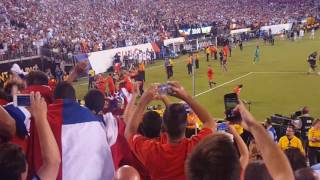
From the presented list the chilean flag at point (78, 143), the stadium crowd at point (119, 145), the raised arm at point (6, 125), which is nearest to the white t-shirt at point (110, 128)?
the stadium crowd at point (119, 145)

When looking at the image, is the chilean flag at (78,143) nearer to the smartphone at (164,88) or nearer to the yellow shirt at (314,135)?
the smartphone at (164,88)

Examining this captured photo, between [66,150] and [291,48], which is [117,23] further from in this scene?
[66,150]

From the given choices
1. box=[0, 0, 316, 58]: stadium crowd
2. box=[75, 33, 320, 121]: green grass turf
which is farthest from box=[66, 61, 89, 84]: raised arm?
box=[0, 0, 316, 58]: stadium crowd

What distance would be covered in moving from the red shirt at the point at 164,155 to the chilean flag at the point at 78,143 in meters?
0.39

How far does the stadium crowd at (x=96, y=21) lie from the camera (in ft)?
101

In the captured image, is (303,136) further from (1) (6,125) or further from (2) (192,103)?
(1) (6,125)

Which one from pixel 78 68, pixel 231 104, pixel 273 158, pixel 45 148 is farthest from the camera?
pixel 78 68

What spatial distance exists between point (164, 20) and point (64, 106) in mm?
49447

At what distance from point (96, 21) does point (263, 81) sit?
21.4 m

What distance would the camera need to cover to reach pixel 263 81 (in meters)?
25.6

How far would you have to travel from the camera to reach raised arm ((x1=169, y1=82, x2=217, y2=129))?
3.86 m

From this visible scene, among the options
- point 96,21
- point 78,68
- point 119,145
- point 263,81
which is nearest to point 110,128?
point 119,145

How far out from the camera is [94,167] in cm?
348

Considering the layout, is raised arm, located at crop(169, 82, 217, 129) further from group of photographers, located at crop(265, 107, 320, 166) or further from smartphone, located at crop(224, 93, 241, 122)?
group of photographers, located at crop(265, 107, 320, 166)
